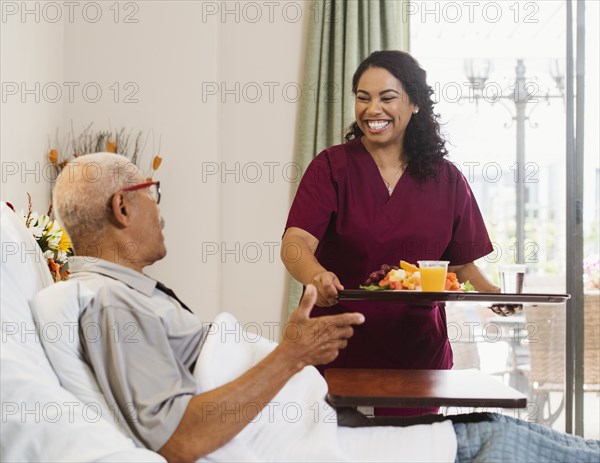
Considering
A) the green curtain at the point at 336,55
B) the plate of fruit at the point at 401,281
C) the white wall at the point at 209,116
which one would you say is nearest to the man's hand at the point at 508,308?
the plate of fruit at the point at 401,281

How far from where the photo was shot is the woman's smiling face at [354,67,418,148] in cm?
238

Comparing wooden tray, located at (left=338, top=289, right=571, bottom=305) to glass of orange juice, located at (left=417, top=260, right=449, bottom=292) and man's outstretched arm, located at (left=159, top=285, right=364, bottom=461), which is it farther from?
man's outstretched arm, located at (left=159, top=285, right=364, bottom=461)

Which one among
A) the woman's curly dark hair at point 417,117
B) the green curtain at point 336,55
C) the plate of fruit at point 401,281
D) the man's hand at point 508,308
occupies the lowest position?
the man's hand at point 508,308

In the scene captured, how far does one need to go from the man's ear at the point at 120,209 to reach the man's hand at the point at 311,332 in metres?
0.43

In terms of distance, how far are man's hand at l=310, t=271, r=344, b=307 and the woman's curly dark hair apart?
61 cm

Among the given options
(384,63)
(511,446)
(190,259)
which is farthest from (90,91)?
(511,446)

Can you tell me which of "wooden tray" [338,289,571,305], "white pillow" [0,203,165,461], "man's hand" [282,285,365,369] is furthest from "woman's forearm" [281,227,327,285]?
"white pillow" [0,203,165,461]

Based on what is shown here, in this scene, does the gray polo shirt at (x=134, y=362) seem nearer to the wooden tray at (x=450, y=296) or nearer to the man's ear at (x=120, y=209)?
the man's ear at (x=120, y=209)

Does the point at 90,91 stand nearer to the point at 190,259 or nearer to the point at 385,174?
the point at 190,259

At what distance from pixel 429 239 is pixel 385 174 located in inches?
9.8

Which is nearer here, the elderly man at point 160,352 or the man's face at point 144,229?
the elderly man at point 160,352

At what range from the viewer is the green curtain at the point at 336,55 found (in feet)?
12.6

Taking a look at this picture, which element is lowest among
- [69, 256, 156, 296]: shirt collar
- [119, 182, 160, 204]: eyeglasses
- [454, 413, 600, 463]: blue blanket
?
[454, 413, 600, 463]: blue blanket

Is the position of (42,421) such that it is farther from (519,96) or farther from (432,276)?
(519,96)
